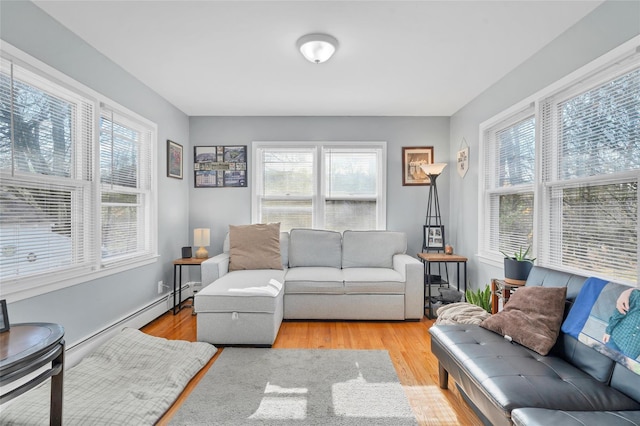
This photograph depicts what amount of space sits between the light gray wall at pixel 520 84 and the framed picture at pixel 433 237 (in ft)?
0.77

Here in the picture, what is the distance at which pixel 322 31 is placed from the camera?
2221 mm

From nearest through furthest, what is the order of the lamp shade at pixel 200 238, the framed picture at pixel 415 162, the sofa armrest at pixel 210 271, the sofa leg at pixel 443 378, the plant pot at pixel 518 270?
1. the sofa leg at pixel 443 378
2. the plant pot at pixel 518 270
3. the sofa armrest at pixel 210 271
4. the lamp shade at pixel 200 238
5. the framed picture at pixel 415 162

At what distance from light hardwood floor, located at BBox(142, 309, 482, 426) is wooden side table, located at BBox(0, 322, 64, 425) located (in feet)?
2.01

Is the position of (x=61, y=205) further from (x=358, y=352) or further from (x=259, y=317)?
(x=358, y=352)

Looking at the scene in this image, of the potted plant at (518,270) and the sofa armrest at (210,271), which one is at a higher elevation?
the potted plant at (518,270)

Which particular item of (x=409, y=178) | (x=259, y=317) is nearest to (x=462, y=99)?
(x=409, y=178)

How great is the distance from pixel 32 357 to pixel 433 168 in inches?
149

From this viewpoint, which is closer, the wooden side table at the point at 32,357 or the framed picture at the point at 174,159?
the wooden side table at the point at 32,357

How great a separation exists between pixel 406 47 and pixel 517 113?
4.13 feet

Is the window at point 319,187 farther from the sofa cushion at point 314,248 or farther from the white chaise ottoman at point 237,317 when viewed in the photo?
the white chaise ottoman at point 237,317

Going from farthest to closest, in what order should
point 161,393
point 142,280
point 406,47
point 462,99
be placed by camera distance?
1. point 462,99
2. point 142,280
3. point 406,47
4. point 161,393

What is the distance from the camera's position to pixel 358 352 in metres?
2.57

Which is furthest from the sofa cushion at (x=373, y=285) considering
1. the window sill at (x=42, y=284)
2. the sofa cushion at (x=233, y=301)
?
the window sill at (x=42, y=284)

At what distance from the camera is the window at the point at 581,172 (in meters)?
1.83
